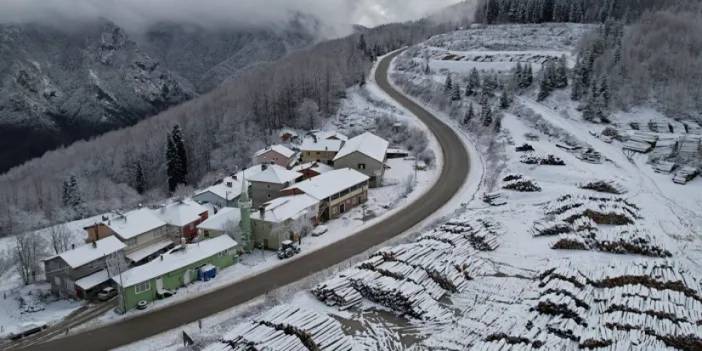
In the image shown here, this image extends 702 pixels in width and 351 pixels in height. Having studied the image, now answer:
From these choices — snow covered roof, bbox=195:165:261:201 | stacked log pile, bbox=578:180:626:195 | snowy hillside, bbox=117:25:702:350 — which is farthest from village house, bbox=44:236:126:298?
stacked log pile, bbox=578:180:626:195

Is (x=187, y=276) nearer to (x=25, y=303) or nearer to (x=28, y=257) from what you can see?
(x=25, y=303)

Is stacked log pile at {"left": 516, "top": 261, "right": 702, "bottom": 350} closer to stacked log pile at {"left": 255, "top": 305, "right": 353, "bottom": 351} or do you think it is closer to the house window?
stacked log pile at {"left": 255, "top": 305, "right": 353, "bottom": 351}

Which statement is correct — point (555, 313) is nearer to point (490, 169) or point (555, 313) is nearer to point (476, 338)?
point (476, 338)

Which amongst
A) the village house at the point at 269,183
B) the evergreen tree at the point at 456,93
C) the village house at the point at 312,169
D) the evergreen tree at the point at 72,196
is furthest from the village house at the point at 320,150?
the evergreen tree at the point at 72,196

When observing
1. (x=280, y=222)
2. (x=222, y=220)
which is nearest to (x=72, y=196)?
(x=222, y=220)

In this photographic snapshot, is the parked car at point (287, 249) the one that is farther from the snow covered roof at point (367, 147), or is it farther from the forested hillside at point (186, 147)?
the forested hillside at point (186, 147)

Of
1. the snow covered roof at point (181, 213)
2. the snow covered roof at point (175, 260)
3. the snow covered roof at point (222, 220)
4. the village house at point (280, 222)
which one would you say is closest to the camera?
the snow covered roof at point (175, 260)

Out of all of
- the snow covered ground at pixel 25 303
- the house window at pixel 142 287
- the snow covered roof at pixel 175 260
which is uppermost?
the snow covered roof at pixel 175 260

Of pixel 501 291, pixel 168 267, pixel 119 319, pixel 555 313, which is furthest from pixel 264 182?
pixel 555 313
